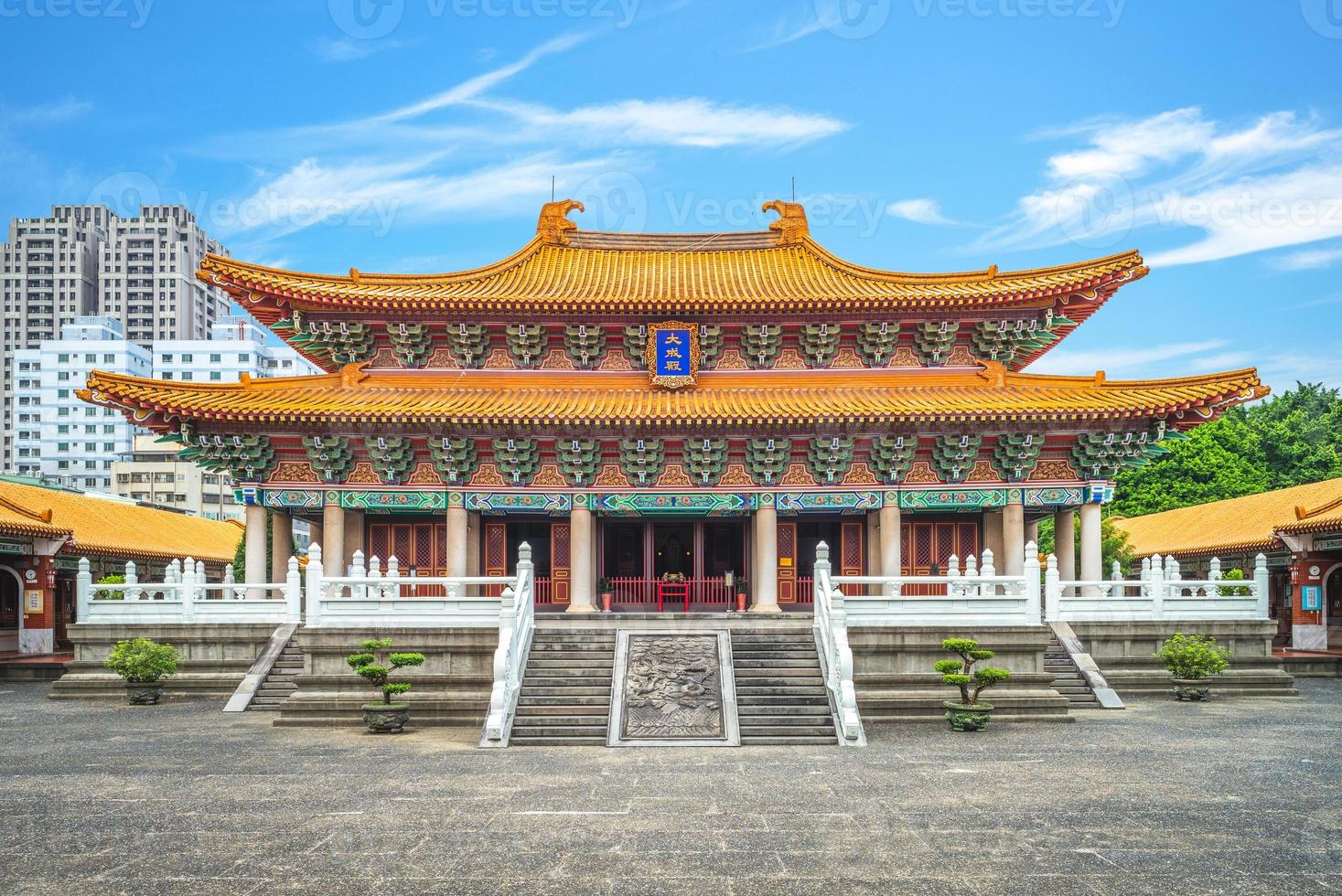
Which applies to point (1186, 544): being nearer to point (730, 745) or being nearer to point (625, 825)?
point (730, 745)

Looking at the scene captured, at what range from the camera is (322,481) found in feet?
91.2

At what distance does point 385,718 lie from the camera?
65.2 feet

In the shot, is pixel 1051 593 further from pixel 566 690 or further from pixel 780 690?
pixel 566 690

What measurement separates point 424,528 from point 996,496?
14458mm

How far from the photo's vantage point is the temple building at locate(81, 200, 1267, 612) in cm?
2688

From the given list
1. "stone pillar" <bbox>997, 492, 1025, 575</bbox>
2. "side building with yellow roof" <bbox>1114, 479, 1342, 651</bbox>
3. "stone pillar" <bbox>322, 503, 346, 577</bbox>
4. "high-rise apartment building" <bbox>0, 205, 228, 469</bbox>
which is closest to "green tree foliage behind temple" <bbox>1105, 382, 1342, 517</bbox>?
"side building with yellow roof" <bbox>1114, 479, 1342, 651</bbox>

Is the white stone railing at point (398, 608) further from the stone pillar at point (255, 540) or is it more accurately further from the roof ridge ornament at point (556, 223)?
the roof ridge ornament at point (556, 223)

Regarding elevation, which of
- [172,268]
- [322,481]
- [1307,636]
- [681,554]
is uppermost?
[172,268]

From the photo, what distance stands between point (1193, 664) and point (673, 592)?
1219 centimetres

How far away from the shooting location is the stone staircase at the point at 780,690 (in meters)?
18.8

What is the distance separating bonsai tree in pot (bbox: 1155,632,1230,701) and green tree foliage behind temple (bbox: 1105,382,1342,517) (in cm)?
3874

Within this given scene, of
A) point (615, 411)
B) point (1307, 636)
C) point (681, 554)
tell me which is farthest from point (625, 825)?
point (1307, 636)

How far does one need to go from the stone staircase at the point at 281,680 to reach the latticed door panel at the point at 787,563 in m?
11.7

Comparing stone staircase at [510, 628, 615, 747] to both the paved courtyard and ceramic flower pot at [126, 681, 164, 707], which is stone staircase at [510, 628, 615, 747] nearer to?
the paved courtyard
